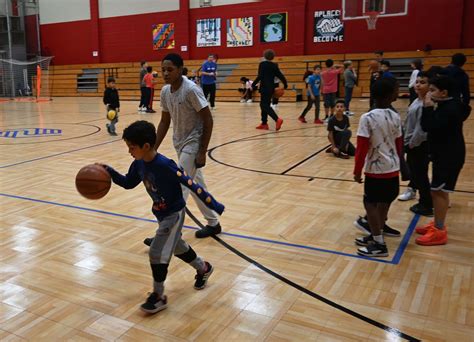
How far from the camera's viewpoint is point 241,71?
21.0 m

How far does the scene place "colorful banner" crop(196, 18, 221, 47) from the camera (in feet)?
71.0

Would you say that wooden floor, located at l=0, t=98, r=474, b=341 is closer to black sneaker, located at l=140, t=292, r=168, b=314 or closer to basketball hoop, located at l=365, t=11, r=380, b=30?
black sneaker, located at l=140, t=292, r=168, b=314

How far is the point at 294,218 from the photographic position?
14.5 ft

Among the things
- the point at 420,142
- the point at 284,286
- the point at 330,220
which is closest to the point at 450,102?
the point at 420,142

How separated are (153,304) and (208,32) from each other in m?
20.6

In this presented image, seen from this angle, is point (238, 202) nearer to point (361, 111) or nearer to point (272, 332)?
point (272, 332)

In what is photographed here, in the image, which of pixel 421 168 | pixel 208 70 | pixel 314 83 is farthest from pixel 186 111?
pixel 208 70

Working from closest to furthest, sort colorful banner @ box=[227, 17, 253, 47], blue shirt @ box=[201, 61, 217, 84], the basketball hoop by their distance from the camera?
blue shirt @ box=[201, 61, 217, 84] → the basketball hoop → colorful banner @ box=[227, 17, 253, 47]

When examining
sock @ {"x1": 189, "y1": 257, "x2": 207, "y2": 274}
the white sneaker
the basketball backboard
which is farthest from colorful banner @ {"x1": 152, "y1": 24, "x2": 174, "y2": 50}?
sock @ {"x1": 189, "y1": 257, "x2": 207, "y2": 274}

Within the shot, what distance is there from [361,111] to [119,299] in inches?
475

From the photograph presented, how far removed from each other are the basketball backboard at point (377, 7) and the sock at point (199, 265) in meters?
16.1

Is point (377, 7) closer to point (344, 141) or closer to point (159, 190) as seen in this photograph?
point (344, 141)

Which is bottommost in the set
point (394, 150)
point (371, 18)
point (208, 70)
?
point (394, 150)

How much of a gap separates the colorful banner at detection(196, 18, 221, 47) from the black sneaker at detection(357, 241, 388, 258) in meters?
19.5
